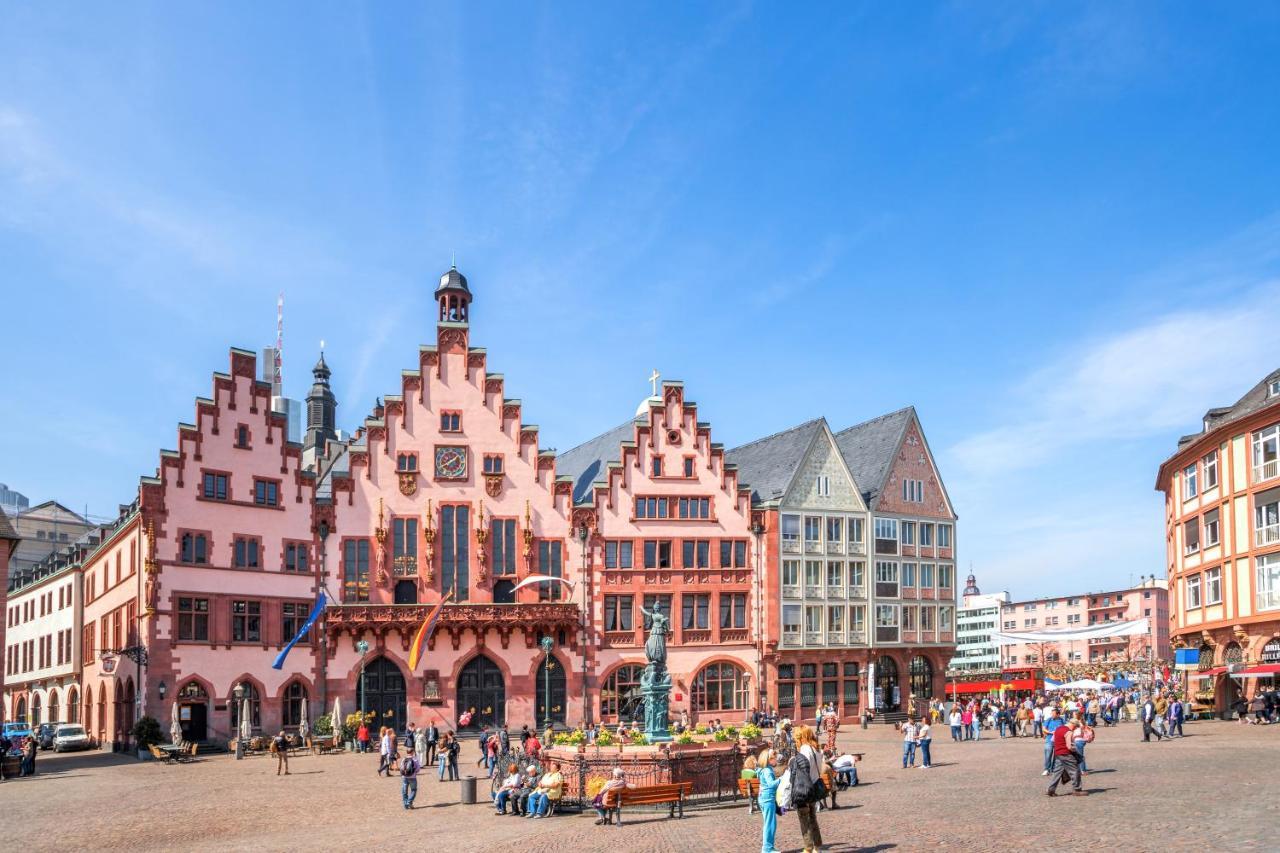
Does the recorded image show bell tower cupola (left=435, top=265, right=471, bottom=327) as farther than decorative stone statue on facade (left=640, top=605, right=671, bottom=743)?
Yes

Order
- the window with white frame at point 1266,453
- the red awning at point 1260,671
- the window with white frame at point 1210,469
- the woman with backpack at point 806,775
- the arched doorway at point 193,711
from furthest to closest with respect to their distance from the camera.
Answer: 1. the window with white frame at point 1210,469
2. the arched doorway at point 193,711
3. the window with white frame at point 1266,453
4. the red awning at point 1260,671
5. the woman with backpack at point 806,775

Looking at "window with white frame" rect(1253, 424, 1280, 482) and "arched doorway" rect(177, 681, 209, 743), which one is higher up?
"window with white frame" rect(1253, 424, 1280, 482)

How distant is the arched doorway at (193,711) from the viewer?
194 ft

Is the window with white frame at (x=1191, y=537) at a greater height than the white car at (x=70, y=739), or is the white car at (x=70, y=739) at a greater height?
the window with white frame at (x=1191, y=537)

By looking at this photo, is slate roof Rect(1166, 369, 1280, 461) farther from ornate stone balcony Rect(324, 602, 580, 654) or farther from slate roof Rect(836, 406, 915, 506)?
ornate stone balcony Rect(324, 602, 580, 654)

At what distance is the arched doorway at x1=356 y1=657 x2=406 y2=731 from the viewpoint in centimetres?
6394

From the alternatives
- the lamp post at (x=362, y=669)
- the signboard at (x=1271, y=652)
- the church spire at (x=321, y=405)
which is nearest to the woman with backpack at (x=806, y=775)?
the lamp post at (x=362, y=669)

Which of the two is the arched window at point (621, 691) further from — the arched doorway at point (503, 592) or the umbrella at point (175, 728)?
the umbrella at point (175, 728)

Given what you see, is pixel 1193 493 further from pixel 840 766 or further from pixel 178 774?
pixel 178 774

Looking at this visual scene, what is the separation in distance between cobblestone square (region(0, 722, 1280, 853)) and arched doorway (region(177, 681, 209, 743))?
43.1 feet

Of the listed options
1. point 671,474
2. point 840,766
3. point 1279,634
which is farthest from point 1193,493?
point 840,766

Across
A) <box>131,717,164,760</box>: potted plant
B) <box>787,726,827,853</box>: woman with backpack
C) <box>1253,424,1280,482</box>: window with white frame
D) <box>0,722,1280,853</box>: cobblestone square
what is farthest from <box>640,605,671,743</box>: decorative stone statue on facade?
<box>1253,424,1280,482</box>: window with white frame

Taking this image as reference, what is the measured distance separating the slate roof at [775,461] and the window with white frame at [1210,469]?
65.3ft

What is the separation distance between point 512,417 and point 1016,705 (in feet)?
95.3
